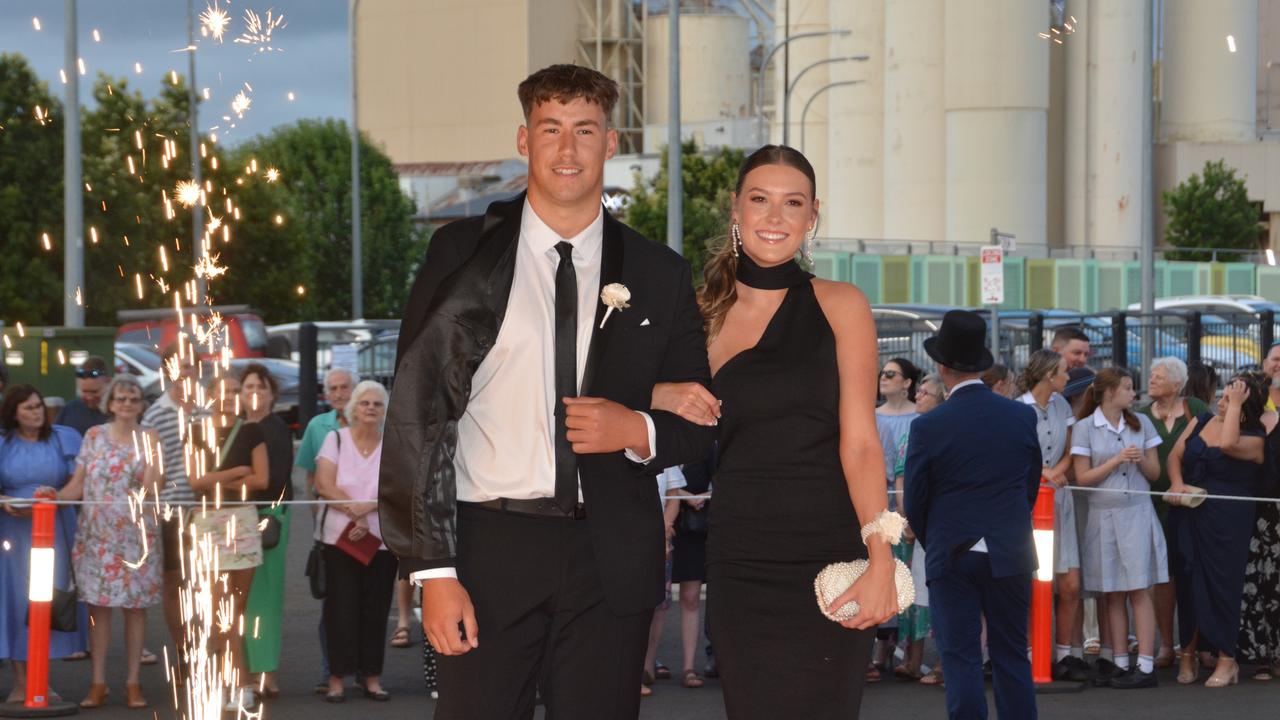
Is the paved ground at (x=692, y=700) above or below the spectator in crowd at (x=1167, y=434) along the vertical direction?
below

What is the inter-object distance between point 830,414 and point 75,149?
17.5 m

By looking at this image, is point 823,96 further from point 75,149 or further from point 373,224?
point 75,149

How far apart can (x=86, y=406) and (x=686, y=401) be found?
32.7ft

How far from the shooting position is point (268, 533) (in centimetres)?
999

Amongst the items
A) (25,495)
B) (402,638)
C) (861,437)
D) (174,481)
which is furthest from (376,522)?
(861,437)

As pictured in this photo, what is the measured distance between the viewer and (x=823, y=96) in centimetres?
7612

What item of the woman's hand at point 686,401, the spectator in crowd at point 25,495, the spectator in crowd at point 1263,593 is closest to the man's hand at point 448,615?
the woman's hand at point 686,401

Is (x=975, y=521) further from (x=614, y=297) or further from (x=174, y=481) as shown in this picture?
(x=174, y=481)

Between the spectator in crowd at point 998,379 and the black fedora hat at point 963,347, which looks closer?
the black fedora hat at point 963,347

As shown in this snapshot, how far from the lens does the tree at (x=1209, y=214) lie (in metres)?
61.5

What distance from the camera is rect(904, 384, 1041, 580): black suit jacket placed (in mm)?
7664

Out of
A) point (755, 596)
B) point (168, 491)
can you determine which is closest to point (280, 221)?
point (168, 491)

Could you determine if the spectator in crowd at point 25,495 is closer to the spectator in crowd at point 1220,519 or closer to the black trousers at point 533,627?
the spectator in crowd at point 1220,519

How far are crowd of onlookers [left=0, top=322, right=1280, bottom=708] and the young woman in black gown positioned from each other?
17.4 feet
